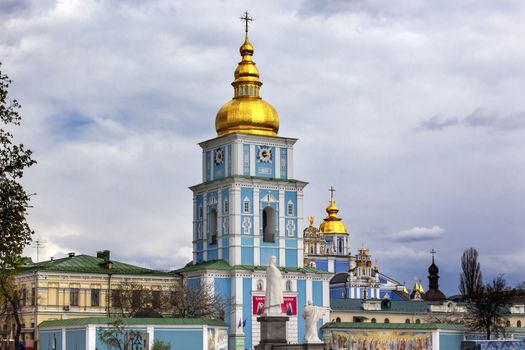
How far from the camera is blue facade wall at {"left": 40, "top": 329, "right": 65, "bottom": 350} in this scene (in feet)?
194

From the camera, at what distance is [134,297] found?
66.8 m

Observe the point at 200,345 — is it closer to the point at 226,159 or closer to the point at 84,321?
the point at 84,321

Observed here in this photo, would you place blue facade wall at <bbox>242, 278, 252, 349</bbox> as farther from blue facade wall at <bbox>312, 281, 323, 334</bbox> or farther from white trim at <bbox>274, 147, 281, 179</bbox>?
white trim at <bbox>274, 147, 281, 179</bbox>

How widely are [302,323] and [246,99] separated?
584 inches

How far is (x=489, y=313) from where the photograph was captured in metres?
70.6

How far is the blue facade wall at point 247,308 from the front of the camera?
68500 millimetres

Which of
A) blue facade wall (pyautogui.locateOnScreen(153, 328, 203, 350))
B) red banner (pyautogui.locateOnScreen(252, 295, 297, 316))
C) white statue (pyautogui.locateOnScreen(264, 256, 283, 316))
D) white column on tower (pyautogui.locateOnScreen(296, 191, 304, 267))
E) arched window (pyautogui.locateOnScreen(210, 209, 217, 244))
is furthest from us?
arched window (pyautogui.locateOnScreen(210, 209, 217, 244))

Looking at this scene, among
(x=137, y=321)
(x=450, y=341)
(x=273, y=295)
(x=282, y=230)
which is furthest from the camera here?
(x=282, y=230)

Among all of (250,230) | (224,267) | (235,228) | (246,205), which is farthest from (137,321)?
(246,205)

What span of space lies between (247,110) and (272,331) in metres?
30.1

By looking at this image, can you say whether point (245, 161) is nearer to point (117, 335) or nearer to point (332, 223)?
point (117, 335)

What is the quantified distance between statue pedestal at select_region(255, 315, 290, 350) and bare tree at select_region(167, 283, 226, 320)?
20.6 meters

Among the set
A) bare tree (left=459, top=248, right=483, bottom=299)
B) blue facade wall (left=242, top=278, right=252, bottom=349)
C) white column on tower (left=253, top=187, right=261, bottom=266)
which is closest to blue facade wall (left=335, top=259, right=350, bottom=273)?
bare tree (left=459, top=248, right=483, bottom=299)

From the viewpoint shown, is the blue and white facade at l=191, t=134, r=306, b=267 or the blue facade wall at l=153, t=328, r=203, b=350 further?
the blue and white facade at l=191, t=134, r=306, b=267
